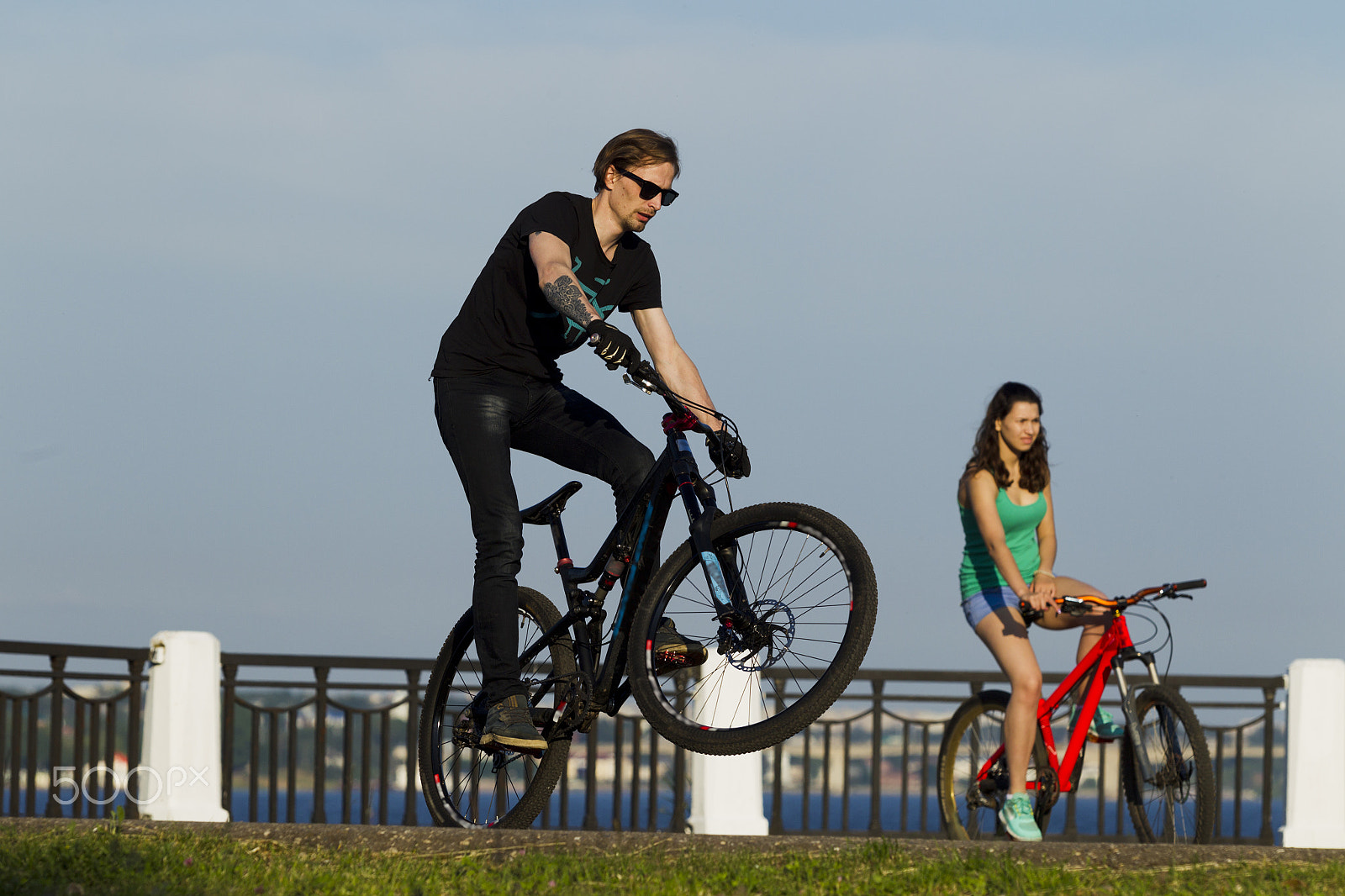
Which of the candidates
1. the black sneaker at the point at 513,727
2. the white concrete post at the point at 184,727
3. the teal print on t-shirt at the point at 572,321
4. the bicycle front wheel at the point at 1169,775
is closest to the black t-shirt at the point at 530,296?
the teal print on t-shirt at the point at 572,321

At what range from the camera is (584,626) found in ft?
16.3

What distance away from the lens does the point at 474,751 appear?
5.52 meters

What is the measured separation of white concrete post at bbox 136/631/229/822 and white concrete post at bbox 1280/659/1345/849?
25.7 feet

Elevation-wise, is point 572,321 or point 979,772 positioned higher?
point 572,321

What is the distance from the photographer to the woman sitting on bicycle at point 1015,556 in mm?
6457

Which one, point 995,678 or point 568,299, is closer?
point 568,299

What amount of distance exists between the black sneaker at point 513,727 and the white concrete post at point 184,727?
5917 mm

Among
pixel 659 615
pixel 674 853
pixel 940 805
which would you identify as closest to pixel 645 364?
pixel 659 615

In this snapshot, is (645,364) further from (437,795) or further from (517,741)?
(437,795)

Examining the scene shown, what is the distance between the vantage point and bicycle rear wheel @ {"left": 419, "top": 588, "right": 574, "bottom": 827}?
17.1ft

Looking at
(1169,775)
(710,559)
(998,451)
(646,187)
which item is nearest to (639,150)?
(646,187)
